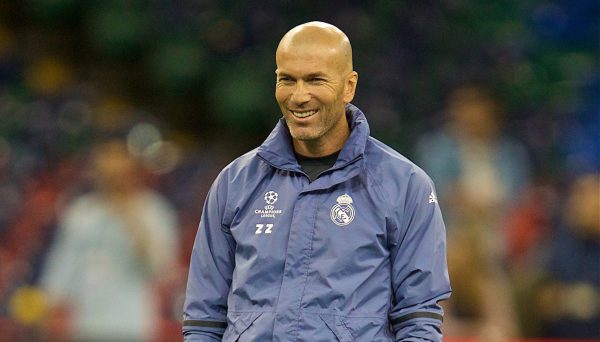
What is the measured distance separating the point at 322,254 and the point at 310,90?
1.55 ft

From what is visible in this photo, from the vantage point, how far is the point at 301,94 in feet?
11.1

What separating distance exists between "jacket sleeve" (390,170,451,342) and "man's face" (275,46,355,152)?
320 mm

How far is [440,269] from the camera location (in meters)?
3.44

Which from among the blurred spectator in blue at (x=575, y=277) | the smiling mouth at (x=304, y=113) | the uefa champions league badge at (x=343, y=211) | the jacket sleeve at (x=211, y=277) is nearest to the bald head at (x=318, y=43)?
the smiling mouth at (x=304, y=113)

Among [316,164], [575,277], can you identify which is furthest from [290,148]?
[575,277]

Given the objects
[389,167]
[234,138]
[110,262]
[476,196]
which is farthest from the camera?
[234,138]

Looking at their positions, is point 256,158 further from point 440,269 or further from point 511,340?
point 511,340

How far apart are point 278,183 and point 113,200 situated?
9.73 ft

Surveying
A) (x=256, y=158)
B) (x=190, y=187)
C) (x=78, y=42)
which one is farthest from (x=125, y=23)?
(x=256, y=158)

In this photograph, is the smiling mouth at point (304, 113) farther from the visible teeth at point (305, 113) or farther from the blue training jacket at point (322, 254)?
the blue training jacket at point (322, 254)

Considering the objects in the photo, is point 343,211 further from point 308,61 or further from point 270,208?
point 308,61

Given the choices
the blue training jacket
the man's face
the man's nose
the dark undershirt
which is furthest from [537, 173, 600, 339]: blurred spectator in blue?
the man's nose

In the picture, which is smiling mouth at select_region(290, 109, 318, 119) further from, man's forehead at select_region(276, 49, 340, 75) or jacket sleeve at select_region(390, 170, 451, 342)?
jacket sleeve at select_region(390, 170, 451, 342)

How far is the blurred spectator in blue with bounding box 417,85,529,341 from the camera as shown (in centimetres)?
614
